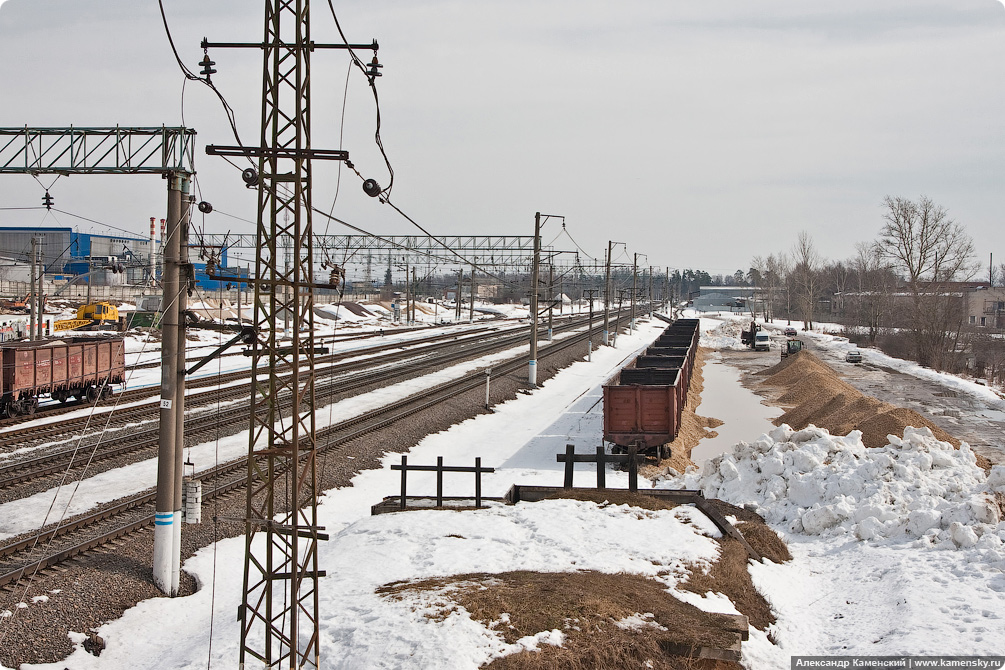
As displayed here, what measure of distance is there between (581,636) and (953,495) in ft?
28.9

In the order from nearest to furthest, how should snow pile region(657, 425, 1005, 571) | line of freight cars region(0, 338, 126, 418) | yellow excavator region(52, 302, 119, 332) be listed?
snow pile region(657, 425, 1005, 571) < line of freight cars region(0, 338, 126, 418) < yellow excavator region(52, 302, 119, 332)

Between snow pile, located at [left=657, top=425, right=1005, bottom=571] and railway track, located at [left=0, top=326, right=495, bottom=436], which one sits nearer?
snow pile, located at [left=657, top=425, right=1005, bottom=571]

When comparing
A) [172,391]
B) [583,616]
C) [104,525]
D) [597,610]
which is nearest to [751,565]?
[597,610]

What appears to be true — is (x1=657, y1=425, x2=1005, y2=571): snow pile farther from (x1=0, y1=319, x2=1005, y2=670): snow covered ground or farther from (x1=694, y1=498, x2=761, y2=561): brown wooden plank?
(x1=694, y1=498, x2=761, y2=561): brown wooden plank

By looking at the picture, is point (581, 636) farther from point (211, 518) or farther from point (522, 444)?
point (522, 444)

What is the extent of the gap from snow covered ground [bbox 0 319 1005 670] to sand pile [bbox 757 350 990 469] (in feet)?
23.8

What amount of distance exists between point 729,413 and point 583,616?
2827 centimetres

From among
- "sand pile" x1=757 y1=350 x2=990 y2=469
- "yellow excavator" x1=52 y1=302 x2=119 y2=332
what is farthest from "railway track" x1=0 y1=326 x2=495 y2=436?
"sand pile" x1=757 y1=350 x2=990 y2=469

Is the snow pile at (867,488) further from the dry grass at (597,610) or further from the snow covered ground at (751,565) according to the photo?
the dry grass at (597,610)

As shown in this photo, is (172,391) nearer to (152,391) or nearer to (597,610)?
(597,610)

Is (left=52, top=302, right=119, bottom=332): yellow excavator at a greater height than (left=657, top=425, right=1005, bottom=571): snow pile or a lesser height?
greater

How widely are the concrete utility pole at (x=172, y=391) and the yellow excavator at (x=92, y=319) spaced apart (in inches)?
1816

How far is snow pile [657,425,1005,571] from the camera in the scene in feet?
39.9

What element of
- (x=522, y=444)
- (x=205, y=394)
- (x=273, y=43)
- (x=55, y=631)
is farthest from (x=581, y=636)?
(x=205, y=394)
